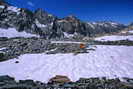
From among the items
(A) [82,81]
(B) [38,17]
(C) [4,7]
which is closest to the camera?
(A) [82,81]

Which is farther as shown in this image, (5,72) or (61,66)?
(61,66)

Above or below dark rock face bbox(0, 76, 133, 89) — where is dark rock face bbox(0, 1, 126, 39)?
above

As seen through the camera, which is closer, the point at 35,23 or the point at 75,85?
the point at 75,85

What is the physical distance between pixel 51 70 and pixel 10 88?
289 inches

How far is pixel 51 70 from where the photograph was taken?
18.6 meters

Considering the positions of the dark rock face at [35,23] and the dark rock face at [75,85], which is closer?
the dark rock face at [75,85]

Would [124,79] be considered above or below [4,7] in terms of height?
below

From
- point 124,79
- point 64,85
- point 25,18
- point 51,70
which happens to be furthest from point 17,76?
point 25,18

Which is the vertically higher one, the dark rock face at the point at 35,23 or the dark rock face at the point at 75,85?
the dark rock face at the point at 35,23

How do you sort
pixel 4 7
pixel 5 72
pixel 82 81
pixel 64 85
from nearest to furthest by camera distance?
pixel 64 85, pixel 82 81, pixel 5 72, pixel 4 7

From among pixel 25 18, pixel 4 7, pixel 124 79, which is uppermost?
pixel 4 7

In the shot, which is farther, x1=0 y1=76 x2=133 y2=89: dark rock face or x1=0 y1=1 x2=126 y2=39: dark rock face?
x1=0 y1=1 x2=126 y2=39: dark rock face

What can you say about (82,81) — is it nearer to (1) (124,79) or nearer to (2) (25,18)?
(1) (124,79)

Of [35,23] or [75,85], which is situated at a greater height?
[35,23]
